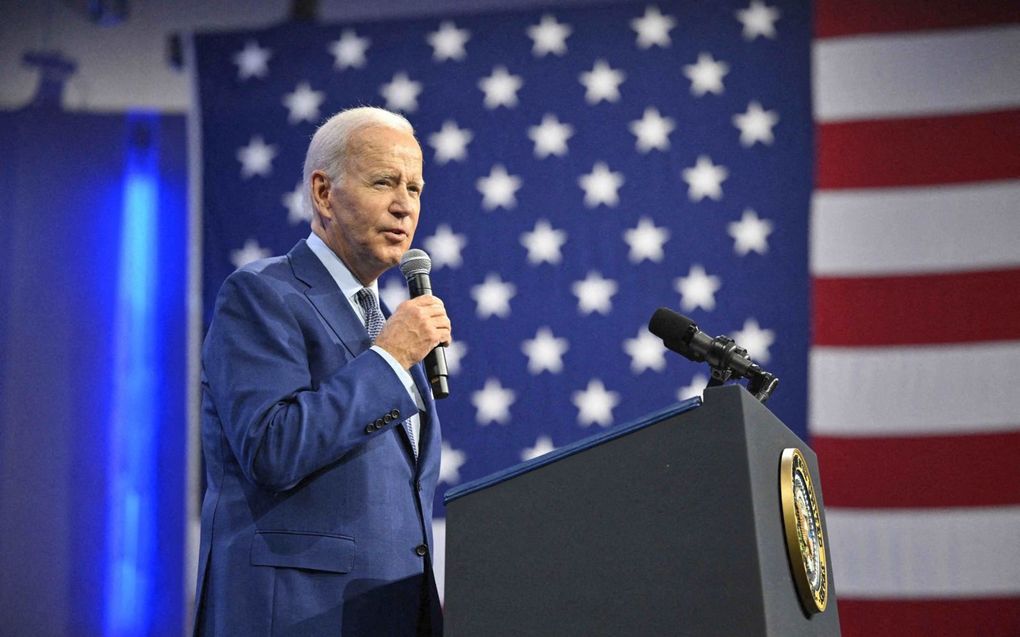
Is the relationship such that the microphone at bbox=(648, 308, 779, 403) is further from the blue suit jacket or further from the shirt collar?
the shirt collar

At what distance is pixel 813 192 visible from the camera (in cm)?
395

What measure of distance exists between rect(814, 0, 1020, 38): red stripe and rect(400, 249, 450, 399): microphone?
282 cm

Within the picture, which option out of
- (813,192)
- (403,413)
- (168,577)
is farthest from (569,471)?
(168,577)

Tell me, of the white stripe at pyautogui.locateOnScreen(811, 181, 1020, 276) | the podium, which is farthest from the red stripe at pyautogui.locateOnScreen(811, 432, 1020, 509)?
the podium

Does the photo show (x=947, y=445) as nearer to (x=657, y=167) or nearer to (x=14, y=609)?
(x=657, y=167)

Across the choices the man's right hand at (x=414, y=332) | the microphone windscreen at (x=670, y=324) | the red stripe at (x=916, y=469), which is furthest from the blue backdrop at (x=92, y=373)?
the microphone windscreen at (x=670, y=324)

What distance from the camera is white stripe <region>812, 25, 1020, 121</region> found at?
154 inches

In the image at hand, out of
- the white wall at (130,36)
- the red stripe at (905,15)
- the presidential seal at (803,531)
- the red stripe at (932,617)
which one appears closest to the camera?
the presidential seal at (803,531)

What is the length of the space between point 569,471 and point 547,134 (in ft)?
9.99

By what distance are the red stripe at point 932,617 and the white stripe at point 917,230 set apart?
3.83 ft

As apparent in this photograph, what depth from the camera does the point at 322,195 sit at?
6.07ft

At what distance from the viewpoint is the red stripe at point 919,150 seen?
3.88m

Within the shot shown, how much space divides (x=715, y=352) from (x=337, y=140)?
2.63 ft

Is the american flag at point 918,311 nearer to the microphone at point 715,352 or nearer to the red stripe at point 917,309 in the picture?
the red stripe at point 917,309
